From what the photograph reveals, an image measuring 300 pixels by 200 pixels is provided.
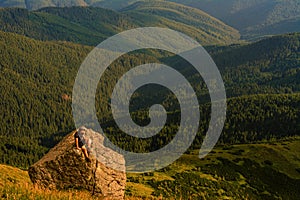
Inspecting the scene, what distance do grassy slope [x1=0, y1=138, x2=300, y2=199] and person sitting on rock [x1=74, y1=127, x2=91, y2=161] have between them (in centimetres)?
3583

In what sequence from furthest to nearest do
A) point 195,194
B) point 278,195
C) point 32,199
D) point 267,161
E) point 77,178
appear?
point 267,161 < point 278,195 < point 195,194 < point 77,178 < point 32,199

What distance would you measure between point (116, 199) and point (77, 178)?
13.5ft

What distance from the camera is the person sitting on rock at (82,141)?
105 ft

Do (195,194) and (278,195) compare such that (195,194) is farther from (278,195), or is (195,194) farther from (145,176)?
(278,195)

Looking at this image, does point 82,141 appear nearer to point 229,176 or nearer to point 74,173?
point 74,173

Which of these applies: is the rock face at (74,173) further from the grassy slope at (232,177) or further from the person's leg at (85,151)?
the grassy slope at (232,177)

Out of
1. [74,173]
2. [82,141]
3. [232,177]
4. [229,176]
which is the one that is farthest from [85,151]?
[232,177]

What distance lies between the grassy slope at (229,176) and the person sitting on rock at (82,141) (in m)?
35.8

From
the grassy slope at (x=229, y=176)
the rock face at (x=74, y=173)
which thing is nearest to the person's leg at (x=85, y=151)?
the rock face at (x=74, y=173)

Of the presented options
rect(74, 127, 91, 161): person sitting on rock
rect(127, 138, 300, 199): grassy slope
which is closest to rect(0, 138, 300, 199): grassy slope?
rect(127, 138, 300, 199): grassy slope

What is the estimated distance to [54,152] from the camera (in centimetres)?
3409

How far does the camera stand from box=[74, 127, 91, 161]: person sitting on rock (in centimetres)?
3203

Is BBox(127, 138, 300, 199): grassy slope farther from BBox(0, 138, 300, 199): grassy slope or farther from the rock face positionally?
the rock face

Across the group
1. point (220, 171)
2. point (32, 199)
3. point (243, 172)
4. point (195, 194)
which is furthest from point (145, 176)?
point (32, 199)
